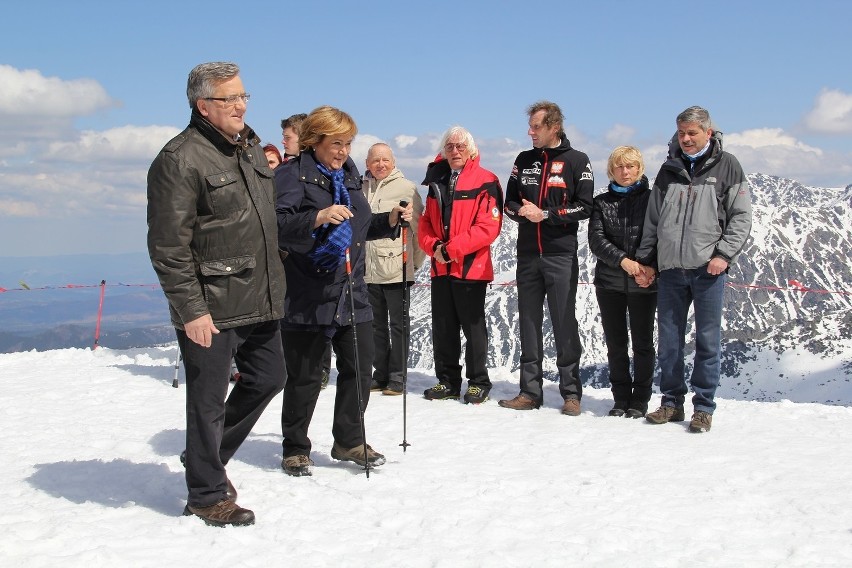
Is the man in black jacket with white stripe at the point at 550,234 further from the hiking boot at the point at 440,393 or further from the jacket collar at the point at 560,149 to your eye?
the hiking boot at the point at 440,393

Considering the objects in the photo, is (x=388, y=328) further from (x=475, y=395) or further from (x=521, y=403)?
(x=521, y=403)

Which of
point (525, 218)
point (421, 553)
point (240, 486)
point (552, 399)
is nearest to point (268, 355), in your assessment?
point (240, 486)

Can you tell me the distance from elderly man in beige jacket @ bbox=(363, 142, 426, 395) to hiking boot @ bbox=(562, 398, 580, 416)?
1.94 metres

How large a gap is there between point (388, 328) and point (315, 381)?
11.7 ft

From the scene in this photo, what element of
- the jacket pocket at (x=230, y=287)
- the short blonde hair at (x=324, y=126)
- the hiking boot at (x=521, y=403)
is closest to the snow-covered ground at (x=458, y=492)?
the hiking boot at (x=521, y=403)

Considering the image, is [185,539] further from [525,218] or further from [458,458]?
[525,218]

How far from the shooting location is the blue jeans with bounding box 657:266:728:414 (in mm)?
7359

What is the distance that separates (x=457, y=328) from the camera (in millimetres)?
8906

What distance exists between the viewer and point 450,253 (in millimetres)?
8359

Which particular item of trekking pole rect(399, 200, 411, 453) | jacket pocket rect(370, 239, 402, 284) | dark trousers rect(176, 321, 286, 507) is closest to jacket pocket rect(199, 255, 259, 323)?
dark trousers rect(176, 321, 286, 507)

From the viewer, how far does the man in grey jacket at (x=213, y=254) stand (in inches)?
166

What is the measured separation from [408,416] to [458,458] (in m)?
1.66

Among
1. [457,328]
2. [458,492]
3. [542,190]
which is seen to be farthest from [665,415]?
[458,492]

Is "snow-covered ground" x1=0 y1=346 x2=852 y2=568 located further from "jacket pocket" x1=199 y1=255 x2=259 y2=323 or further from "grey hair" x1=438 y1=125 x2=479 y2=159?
Answer: "grey hair" x1=438 y1=125 x2=479 y2=159
